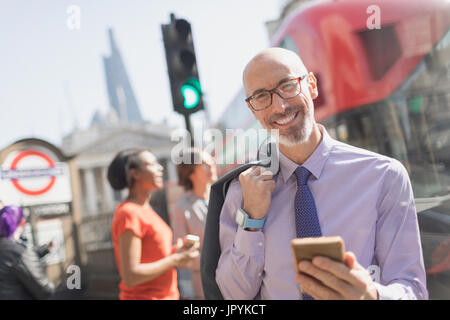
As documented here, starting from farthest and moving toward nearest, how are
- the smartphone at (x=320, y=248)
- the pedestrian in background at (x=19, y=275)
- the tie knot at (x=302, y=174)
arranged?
the pedestrian in background at (x=19, y=275) → the tie knot at (x=302, y=174) → the smartphone at (x=320, y=248)

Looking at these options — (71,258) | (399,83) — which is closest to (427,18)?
(399,83)

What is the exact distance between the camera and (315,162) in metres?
1.13

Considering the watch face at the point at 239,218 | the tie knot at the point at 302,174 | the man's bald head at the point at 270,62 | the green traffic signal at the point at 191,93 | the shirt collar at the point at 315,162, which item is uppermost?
the green traffic signal at the point at 191,93

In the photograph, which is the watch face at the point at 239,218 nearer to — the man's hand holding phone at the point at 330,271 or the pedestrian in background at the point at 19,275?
the man's hand holding phone at the point at 330,271

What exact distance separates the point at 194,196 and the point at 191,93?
2.77 feet

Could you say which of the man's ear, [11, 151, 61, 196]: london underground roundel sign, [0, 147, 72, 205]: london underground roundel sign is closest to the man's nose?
the man's ear

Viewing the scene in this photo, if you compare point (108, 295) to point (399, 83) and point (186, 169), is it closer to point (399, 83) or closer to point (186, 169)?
point (186, 169)

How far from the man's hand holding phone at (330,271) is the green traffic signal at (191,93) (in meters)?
2.14

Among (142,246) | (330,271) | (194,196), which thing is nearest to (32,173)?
(194,196)

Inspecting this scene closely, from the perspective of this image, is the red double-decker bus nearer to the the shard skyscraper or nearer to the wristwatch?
the wristwatch

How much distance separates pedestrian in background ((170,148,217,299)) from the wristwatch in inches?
48.8

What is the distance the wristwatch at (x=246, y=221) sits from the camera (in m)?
1.03

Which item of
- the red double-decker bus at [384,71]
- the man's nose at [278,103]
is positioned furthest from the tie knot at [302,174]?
the red double-decker bus at [384,71]

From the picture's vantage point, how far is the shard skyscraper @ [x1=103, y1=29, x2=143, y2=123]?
12000 centimetres
